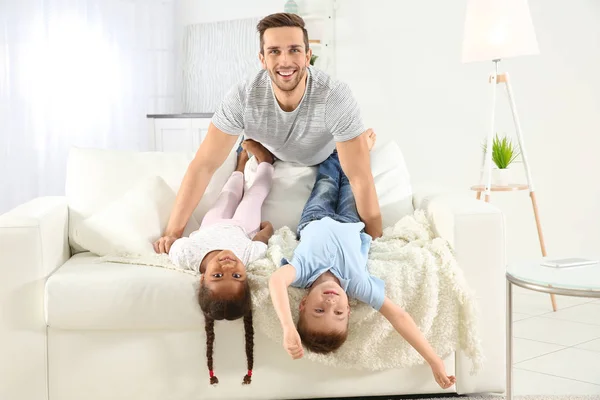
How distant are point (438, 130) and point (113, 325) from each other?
266 centimetres

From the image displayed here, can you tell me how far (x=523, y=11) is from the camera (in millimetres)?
3457

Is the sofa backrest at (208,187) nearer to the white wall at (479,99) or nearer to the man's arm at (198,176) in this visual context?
the man's arm at (198,176)

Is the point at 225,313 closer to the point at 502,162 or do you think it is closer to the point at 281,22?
the point at 281,22

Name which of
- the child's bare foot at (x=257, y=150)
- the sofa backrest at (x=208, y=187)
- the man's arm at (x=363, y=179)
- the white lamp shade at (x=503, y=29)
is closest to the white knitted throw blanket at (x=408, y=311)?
the man's arm at (x=363, y=179)

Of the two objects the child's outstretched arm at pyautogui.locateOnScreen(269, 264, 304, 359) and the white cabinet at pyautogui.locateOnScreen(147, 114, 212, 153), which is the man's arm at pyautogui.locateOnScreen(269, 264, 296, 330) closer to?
the child's outstretched arm at pyautogui.locateOnScreen(269, 264, 304, 359)

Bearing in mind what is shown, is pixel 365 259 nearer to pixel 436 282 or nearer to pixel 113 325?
pixel 436 282

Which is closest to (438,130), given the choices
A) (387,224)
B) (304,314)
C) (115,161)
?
(387,224)

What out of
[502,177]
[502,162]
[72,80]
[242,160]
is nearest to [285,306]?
[242,160]

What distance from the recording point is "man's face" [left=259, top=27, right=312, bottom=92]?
107 inches

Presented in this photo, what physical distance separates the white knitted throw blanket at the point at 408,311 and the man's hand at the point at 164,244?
272 millimetres

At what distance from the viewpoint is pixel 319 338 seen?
7.33ft

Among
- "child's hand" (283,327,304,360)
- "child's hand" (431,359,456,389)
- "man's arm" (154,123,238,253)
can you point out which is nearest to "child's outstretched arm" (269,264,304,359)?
"child's hand" (283,327,304,360)

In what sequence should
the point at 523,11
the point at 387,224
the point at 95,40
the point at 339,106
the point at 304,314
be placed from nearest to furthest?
the point at 304,314, the point at 339,106, the point at 387,224, the point at 523,11, the point at 95,40

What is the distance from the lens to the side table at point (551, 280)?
188cm
